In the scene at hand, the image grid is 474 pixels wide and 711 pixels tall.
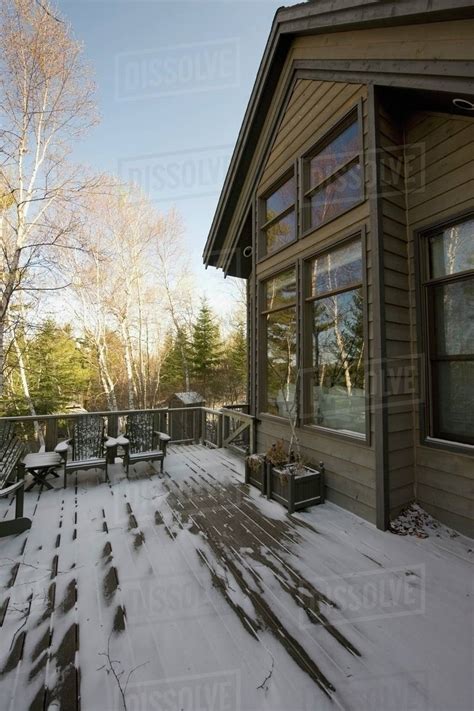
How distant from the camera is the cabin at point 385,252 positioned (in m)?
2.97

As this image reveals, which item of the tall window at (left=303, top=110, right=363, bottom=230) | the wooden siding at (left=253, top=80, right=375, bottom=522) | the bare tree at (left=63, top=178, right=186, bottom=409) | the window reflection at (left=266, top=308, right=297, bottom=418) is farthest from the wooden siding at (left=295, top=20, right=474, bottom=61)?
the bare tree at (left=63, top=178, right=186, bottom=409)

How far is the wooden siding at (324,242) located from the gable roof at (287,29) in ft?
1.80

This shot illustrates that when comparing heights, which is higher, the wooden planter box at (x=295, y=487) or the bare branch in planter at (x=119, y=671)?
the wooden planter box at (x=295, y=487)

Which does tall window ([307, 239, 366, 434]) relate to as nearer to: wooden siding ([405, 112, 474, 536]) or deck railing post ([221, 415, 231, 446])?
wooden siding ([405, 112, 474, 536])

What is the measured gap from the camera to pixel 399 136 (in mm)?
3596

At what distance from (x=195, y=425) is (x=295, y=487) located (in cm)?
390

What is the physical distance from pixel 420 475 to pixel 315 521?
116cm

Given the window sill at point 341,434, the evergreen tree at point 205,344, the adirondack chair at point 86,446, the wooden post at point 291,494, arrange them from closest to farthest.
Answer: the window sill at point 341,434
the wooden post at point 291,494
the adirondack chair at point 86,446
the evergreen tree at point 205,344

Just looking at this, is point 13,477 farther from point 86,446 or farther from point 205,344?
point 205,344

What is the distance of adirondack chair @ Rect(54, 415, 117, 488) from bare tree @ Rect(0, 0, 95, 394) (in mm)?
3102

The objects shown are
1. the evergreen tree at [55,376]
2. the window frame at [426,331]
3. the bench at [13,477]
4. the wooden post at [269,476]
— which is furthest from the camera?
the evergreen tree at [55,376]

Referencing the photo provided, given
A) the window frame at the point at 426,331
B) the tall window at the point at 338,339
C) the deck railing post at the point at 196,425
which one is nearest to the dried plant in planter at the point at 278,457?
the tall window at the point at 338,339

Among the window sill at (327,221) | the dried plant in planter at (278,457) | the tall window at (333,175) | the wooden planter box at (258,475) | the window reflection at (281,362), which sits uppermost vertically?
the tall window at (333,175)

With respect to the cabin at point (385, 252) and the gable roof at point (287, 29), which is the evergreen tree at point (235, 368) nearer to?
the gable roof at point (287, 29)
